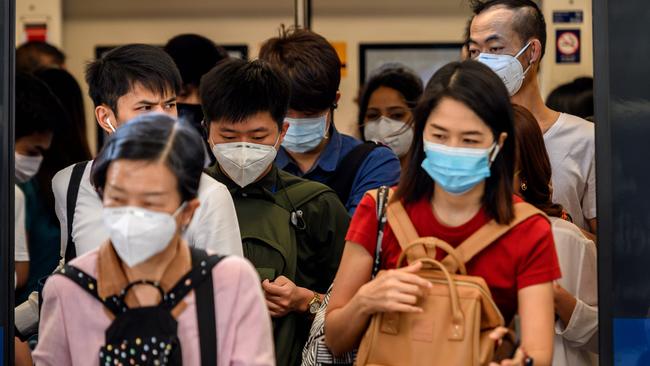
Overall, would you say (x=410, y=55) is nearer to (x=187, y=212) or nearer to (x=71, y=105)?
(x=71, y=105)

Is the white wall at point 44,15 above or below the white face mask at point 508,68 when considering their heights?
above

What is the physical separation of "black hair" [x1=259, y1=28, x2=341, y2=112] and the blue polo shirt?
172 millimetres

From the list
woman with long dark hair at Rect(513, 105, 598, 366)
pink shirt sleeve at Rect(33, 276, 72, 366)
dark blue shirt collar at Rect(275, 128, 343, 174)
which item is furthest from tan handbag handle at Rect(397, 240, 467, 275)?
dark blue shirt collar at Rect(275, 128, 343, 174)

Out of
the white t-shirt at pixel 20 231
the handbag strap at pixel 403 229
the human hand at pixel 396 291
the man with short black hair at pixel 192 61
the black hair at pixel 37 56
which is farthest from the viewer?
the black hair at pixel 37 56

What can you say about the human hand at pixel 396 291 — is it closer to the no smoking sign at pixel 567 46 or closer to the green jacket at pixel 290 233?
the green jacket at pixel 290 233

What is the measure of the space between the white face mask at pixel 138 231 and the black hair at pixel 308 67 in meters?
1.64

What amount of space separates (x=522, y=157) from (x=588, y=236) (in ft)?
1.94

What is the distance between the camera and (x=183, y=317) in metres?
3.06

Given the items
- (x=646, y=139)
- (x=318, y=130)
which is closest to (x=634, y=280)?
(x=646, y=139)

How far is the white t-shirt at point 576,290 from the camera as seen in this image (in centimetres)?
383

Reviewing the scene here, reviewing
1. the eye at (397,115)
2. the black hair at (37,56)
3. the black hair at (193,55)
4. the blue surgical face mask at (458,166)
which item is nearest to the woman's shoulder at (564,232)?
the blue surgical face mask at (458,166)

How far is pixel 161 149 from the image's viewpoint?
10.0 ft

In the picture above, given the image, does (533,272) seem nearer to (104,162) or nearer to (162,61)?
(104,162)

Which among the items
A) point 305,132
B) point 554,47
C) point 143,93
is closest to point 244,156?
point 143,93
